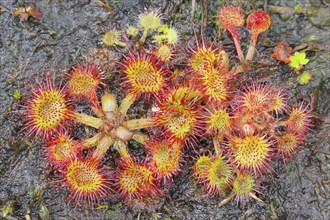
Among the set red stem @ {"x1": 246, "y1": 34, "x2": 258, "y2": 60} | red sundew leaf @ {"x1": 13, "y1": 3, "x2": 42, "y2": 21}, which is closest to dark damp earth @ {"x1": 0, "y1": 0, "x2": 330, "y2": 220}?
red sundew leaf @ {"x1": 13, "y1": 3, "x2": 42, "y2": 21}

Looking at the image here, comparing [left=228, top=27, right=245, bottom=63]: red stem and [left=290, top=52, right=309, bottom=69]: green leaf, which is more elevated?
[left=228, top=27, right=245, bottom=63]: red stem

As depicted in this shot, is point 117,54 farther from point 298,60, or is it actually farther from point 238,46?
point 298,60

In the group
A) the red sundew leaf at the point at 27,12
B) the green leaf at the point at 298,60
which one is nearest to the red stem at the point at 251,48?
the green leaf at the point at 298,60

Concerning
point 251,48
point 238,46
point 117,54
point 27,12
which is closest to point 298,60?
point 251,48

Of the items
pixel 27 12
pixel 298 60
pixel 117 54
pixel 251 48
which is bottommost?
pixel 298 60

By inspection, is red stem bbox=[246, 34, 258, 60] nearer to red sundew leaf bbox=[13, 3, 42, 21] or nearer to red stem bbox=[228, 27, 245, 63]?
red stem bbox=[228, 27, 245, 63]

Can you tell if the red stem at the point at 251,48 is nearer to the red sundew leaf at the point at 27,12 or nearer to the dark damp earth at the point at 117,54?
the dark damp earth at the point at 117,54

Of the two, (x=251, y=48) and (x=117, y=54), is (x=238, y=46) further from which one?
(x=117, y=54)

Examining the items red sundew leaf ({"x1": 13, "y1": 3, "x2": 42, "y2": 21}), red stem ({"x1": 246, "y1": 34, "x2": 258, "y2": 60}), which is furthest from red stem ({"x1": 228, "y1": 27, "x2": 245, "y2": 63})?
red sundew leaf ({"x1": 13, "y1": 3, "x2": 42, "y2": 21})

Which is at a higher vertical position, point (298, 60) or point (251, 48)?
point (251, 48)

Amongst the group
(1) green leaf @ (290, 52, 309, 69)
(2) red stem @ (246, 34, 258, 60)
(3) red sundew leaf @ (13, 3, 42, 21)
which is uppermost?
(3) red sundew leaf @ (13, 3, 42, 21)
